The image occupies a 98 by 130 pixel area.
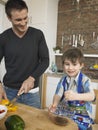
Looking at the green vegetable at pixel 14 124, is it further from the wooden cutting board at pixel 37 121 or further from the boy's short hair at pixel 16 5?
the boy's short hair at pixel 16 5

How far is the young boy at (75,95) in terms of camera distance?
1276 millimetres

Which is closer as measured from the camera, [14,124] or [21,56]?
[14,124]

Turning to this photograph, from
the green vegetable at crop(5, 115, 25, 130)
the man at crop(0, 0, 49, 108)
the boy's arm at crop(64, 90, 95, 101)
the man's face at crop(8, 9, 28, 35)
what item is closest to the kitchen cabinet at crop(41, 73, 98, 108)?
the man at crop(0, 0, 49, 108)

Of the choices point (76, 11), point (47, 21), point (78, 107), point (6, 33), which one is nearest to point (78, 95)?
point (78, 107)

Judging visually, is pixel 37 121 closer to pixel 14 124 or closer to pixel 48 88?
pixel 14 124

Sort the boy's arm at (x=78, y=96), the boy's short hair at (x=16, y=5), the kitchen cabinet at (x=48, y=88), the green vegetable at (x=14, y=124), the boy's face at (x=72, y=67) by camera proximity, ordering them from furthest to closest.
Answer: the kitchen cabinet at (x=48, y=88)
the boy's short hair at (x=16, y=5)
the boy's face at (x=72, y=67)
the boy's arm at (x=78, y=96)
the green vegetable at (x=14, y=124)

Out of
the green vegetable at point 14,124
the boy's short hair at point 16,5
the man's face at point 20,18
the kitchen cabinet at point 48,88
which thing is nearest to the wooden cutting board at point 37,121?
the green vegetable at point 14,124

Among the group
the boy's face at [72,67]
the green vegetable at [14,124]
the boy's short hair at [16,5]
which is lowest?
the green vegetable at [14,124]

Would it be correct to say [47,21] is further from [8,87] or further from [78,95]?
[78,95]

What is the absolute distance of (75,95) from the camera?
1.21 m

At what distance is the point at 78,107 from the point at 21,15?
78 cm

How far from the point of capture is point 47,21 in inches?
163

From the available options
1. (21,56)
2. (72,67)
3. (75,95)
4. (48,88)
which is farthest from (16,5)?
(48,88)

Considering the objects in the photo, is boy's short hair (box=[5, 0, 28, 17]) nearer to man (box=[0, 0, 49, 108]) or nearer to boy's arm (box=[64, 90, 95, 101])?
man (box=[0, 0, 49, 108])
